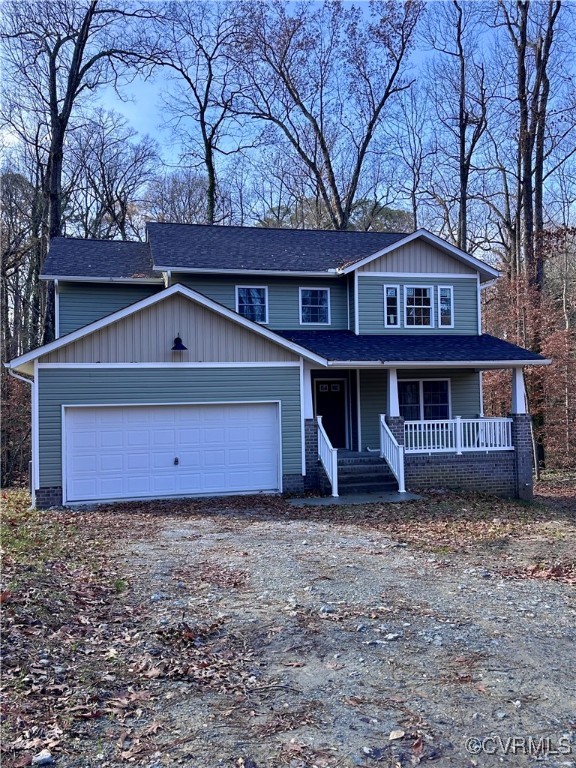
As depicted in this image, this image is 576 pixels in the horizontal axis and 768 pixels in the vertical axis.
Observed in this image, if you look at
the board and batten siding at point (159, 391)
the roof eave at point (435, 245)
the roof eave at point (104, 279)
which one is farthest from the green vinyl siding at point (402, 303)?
the roof eave at point (104, 279)

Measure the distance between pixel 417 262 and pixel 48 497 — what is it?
10.9 meters

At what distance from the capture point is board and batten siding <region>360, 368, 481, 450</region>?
54.1 feet

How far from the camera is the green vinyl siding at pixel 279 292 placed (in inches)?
628

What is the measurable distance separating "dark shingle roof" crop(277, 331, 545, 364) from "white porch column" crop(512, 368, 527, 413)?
480 millimetres

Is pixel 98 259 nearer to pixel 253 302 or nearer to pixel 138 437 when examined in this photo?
pixel 253 302

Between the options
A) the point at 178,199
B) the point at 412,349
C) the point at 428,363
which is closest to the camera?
the point at 428,363

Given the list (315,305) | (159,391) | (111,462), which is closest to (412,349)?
(315,305)

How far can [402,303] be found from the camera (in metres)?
16.8

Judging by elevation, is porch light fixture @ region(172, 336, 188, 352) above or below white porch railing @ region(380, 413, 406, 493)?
above

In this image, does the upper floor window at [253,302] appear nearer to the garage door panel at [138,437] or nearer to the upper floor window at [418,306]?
the upper floor window at [418,306]

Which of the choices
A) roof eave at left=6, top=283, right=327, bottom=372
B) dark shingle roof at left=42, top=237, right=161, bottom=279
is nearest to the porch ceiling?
roof eave at left=6, top=283, right=327, bottom=372

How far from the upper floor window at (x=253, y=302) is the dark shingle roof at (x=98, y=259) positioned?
2192 mm

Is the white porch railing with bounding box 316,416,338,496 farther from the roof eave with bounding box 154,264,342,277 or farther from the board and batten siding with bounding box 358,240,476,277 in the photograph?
the board and batten siding with bounding box 358,240,476,277

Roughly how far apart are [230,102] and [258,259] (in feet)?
49.4
